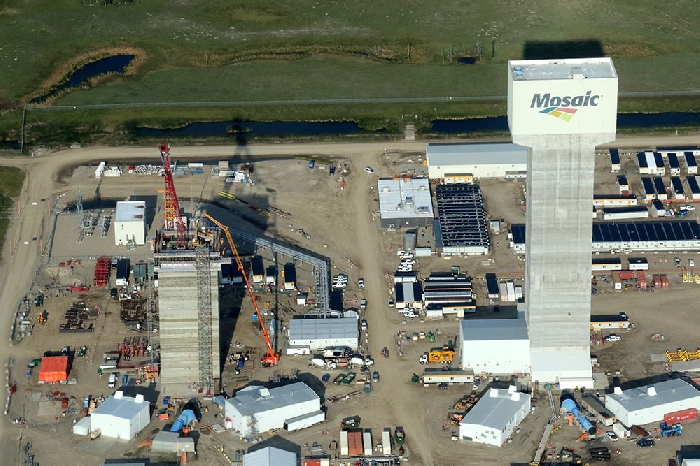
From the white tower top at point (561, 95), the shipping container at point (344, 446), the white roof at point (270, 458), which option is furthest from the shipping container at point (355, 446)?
the white tower top at point (561, 95)

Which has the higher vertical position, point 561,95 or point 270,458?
point 561,95

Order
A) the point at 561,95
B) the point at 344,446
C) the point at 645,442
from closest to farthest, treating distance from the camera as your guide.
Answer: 1. the point at 561,95
2. the point at 344,446
3. the point at 645,442

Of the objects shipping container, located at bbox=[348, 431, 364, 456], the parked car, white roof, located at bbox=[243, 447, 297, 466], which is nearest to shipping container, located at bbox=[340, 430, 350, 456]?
shipping container, located at bbox=[348, 431, 364, 456]

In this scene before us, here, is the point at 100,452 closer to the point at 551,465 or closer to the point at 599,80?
the point at 551,465

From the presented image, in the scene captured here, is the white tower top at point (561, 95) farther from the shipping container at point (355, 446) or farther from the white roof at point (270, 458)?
the white roof at point (270, 458)

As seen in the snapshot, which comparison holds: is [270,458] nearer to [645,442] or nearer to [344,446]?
[344,446]

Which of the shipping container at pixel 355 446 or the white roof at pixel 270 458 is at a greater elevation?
the shipping container at pixel 355 446

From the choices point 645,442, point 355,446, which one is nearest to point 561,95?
point 645,442

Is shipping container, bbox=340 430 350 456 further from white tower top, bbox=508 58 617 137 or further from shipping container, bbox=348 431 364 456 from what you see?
white tower top, bbox=508 58 617 137

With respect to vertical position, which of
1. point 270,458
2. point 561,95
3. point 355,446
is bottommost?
point 270,458
